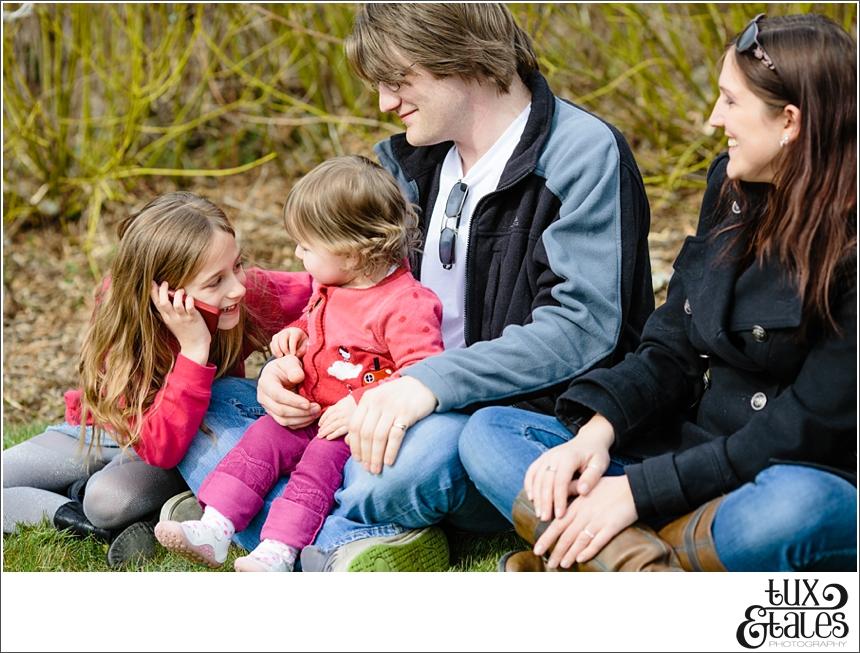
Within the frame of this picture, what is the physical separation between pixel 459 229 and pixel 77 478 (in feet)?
4.17

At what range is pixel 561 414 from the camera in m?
2.52

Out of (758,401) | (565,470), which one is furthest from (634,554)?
(758,401)

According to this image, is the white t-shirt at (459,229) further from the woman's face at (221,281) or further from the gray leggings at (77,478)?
the gray leggings at (77,478)

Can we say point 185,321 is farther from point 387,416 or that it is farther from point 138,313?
point 387,416

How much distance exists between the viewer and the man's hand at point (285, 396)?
9.25 feet

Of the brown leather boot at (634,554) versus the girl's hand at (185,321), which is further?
the girl's hand at (185,321)

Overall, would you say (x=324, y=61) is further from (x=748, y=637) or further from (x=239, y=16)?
(x=748, y=637)

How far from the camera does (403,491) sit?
255 centimetres

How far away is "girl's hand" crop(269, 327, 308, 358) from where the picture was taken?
115 inches

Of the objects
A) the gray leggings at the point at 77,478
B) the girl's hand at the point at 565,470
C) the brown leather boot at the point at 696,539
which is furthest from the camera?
the gray leggings at the point at 77,478

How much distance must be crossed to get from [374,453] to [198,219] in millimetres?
758

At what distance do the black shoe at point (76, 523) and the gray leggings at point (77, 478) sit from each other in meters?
0.02

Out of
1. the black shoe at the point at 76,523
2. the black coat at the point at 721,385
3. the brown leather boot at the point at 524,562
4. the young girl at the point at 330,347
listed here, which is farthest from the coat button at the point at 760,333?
the black shoe at the point at 76,523

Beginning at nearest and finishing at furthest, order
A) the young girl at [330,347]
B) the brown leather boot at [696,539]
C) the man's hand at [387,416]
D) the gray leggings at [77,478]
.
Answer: the brown leather boot at [696,539]
the man's hand at [387,416]
the young girl at [330,347]
the gray leggings at [77,478]
